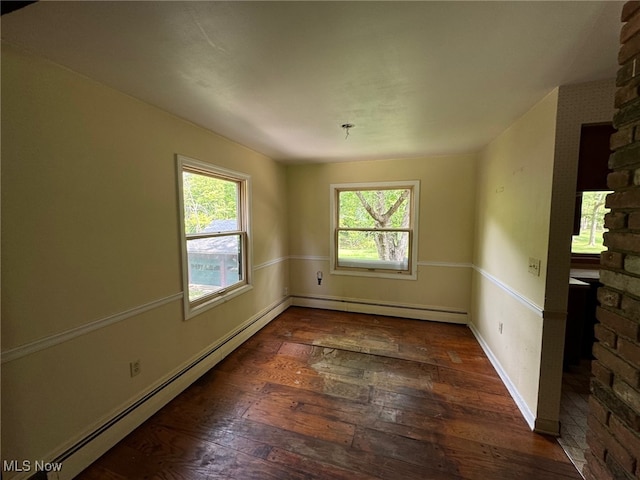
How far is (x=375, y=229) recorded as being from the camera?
12.8 feet

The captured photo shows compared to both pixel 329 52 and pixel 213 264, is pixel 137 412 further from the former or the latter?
pixel 329 52

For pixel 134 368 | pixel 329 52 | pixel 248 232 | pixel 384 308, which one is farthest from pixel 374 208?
pixel 134 368

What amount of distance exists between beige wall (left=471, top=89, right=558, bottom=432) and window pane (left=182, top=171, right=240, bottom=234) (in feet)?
9.10

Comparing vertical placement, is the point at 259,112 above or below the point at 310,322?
above

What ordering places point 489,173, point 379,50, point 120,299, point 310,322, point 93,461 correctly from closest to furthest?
point 379,50
point 93,461
point 120,299
point 489,173
point 310,322

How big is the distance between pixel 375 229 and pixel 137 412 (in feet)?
10.8

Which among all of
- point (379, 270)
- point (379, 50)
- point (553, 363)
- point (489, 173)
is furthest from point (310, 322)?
point (379, 50)

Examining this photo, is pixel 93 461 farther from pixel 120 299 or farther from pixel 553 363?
pixel 553 363

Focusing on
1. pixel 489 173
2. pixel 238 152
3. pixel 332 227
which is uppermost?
pixel 238 152

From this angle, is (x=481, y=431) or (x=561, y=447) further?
(x=481, y=431)

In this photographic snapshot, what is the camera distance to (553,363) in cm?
174

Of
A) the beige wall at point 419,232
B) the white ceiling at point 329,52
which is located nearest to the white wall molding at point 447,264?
the beige wall at point 419,232

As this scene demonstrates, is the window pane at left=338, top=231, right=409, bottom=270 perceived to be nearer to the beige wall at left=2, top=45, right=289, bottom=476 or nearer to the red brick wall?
the beige wall at left=2, top=45, right=289, bottom=476

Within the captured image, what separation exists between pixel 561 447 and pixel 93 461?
294 centimetres
